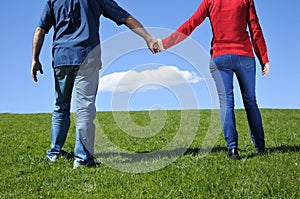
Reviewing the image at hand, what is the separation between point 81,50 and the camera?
5.98 metres

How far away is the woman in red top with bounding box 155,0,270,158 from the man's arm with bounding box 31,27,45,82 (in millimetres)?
1786

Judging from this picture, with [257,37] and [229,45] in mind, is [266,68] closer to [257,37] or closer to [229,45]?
[257,37]

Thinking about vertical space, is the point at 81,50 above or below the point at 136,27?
below

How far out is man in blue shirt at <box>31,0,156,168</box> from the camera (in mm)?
6012

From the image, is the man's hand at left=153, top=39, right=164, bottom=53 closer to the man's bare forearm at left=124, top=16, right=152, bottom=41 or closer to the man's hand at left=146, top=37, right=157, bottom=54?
the man's hand at left=146, top=37, right=157, bottom=54

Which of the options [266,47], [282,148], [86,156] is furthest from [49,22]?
[282,148]

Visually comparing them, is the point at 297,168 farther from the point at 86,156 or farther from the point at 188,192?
the point at 86,156

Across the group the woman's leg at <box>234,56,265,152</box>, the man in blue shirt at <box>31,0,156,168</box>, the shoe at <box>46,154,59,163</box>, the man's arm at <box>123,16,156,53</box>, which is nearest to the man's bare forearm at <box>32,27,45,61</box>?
the man in blue shirt at <box>31,0,156,168</box>

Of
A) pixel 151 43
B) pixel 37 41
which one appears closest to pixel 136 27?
pixel 151 43

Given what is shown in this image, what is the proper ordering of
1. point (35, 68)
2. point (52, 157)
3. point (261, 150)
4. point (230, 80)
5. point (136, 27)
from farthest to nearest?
point (261, 150), point (52, 157), point (35, 68), point (230, 80), point (136, 27)

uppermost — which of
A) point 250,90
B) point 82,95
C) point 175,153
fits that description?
point 82,95

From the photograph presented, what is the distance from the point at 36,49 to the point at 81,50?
0.95 m

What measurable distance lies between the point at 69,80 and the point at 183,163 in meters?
2.06

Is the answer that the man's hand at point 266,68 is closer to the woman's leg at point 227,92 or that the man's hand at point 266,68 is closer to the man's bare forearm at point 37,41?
the woman's leg at point 227,92
